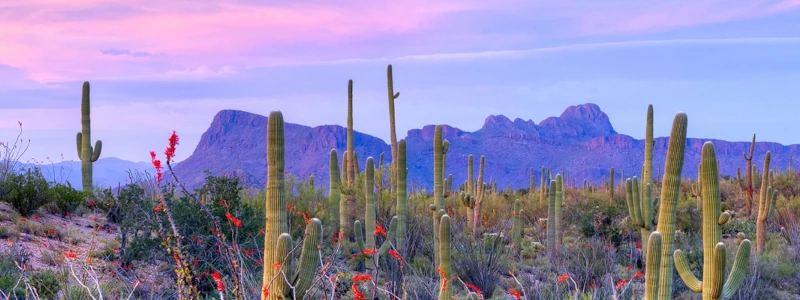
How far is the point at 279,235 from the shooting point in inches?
196

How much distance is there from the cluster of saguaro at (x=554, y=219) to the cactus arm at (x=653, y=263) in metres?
6.70

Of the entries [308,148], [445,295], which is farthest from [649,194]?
[308,148]

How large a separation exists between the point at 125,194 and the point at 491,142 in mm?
169799

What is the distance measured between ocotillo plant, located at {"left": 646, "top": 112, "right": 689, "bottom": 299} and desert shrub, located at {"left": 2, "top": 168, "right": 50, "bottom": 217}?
419 inches

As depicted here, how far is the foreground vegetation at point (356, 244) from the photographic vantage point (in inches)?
211

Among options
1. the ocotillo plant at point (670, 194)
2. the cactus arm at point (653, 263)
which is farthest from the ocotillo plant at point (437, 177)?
the cactus arm at point (653, 263)

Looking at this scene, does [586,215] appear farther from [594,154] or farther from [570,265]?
[594,154]

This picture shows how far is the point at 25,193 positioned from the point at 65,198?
2.76 feet

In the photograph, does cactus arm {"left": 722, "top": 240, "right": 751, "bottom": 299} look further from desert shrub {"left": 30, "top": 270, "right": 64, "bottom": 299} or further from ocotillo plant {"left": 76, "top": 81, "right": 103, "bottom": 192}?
ocotillo plant {"left": 76, "top": 81, "right": 103, "bottom": 192}

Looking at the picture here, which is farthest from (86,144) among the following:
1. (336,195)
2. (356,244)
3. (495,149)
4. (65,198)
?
(495,149)

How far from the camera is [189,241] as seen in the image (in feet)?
29.6

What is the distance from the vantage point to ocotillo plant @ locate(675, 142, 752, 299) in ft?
17.6

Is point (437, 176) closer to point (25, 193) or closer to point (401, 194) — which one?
point (401, 194)

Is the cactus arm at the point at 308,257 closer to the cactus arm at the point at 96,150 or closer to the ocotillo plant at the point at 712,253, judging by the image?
the ocotillo plant at the point at 712,253
